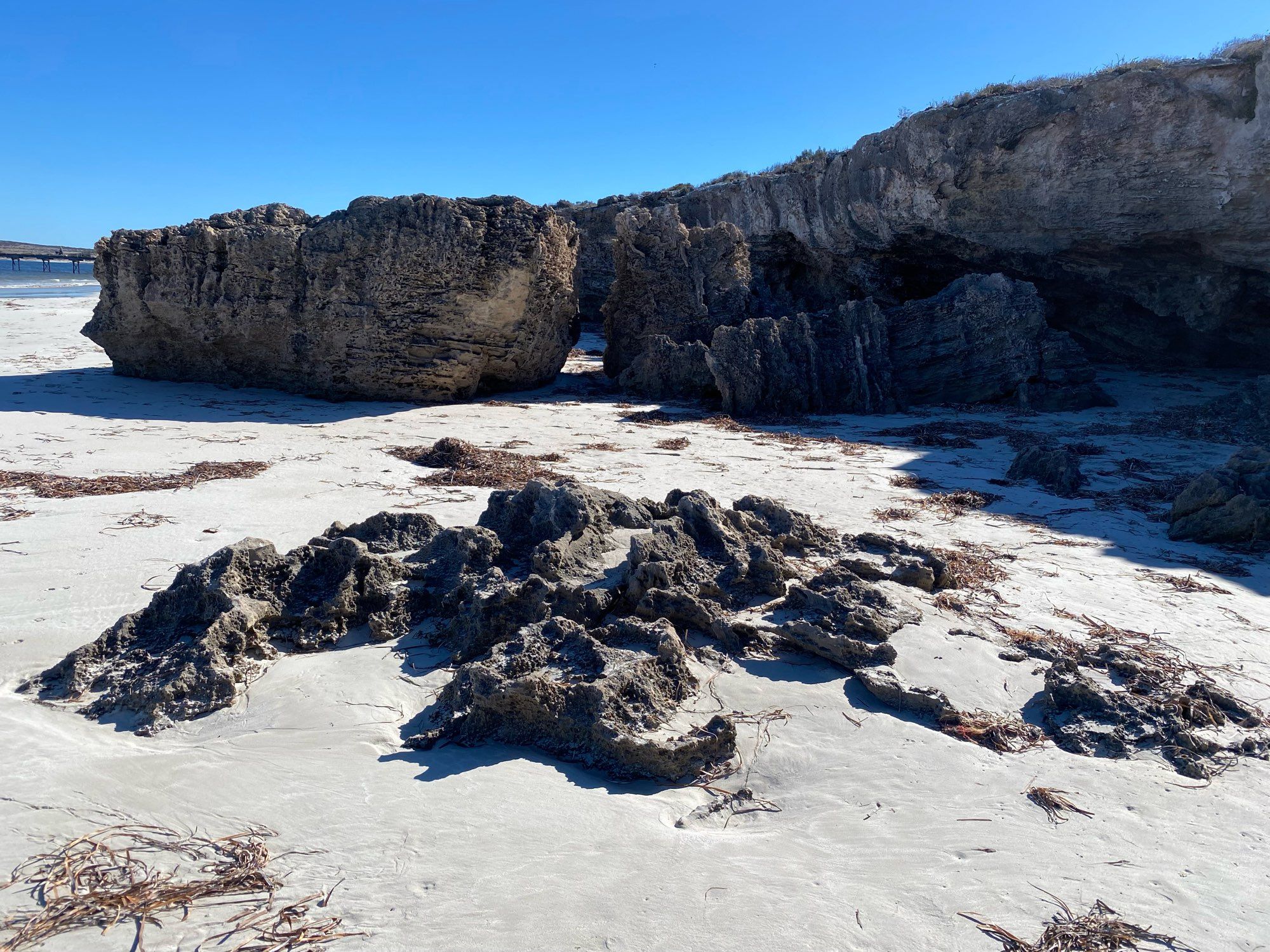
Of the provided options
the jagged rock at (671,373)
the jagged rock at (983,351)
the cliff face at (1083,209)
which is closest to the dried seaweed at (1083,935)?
the jagged rock at (671,373)

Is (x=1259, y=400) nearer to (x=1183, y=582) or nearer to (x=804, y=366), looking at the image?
(x=804, y=366)

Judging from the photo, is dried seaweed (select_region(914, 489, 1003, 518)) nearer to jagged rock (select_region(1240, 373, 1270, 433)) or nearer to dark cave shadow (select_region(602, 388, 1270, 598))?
dark cave shadow (select_region(602, 388, 1270, 598))

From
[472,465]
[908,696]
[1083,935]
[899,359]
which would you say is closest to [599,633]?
[908,696]

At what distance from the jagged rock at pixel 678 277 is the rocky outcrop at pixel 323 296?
8.75 feet

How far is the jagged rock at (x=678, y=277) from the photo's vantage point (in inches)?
509

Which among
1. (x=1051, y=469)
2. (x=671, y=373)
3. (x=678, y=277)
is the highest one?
(x=678, y=277)

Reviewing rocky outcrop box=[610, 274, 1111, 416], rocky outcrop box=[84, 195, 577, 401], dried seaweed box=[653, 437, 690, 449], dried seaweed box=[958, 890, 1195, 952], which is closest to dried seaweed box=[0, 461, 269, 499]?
dried seaweed box=[653, 437, 690, 449]

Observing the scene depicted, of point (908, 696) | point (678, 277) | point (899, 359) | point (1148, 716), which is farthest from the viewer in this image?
point (678, 277)

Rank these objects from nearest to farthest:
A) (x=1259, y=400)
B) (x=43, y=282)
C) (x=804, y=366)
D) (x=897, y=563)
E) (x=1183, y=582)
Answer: (x=897, y=563), (x=1183, y=582), (x=1259, y=400), (x=804, y=366), (x=43, y=282)

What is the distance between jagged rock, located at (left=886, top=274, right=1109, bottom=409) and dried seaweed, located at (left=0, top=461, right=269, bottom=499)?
26.7 feet

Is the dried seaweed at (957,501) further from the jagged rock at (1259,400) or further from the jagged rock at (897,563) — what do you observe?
the jagged rock at (1259,400)

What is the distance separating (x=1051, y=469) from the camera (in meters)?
6.78

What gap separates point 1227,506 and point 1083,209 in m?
8.03

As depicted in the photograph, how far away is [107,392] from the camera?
9.71 m
